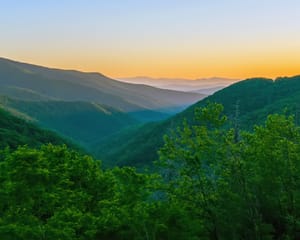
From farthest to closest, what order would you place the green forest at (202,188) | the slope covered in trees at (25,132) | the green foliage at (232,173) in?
the slope covered in trees at (25,132) → the green foliage at (232,173) → the green forest at (202,188)

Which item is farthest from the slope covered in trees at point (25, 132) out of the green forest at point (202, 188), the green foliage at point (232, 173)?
the green foliage at point (232, 173)

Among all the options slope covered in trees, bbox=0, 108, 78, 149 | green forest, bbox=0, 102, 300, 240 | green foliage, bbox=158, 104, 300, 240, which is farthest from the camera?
slope covered in trees, bbox=0, 108, 78, 149

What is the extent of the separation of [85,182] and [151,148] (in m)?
161

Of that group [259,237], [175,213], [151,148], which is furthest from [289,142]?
[151,148]

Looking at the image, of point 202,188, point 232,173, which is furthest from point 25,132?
point 232,173

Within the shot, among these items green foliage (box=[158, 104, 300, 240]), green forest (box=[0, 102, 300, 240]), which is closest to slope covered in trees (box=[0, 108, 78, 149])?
green forest (box=[0, 102, 300, 240])

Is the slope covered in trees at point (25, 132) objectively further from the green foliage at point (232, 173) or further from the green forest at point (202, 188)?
the green foliage at point (232, 173)

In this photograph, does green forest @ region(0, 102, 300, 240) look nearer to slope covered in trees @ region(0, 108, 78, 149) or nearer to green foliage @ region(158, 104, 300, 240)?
green foliage @ region(158, 104, 300, 240)

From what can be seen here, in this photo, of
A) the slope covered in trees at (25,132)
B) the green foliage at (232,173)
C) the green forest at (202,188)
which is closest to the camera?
the green forest at (202,188)

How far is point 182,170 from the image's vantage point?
101 ft

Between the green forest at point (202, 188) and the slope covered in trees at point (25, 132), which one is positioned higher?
Answer: the green forest at point (202, 188)

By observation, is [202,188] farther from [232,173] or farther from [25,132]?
[25,132]

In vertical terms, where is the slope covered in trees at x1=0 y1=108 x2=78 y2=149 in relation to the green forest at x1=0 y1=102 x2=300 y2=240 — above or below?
below

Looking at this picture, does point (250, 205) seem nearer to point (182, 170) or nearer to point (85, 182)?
point (182, 170)
